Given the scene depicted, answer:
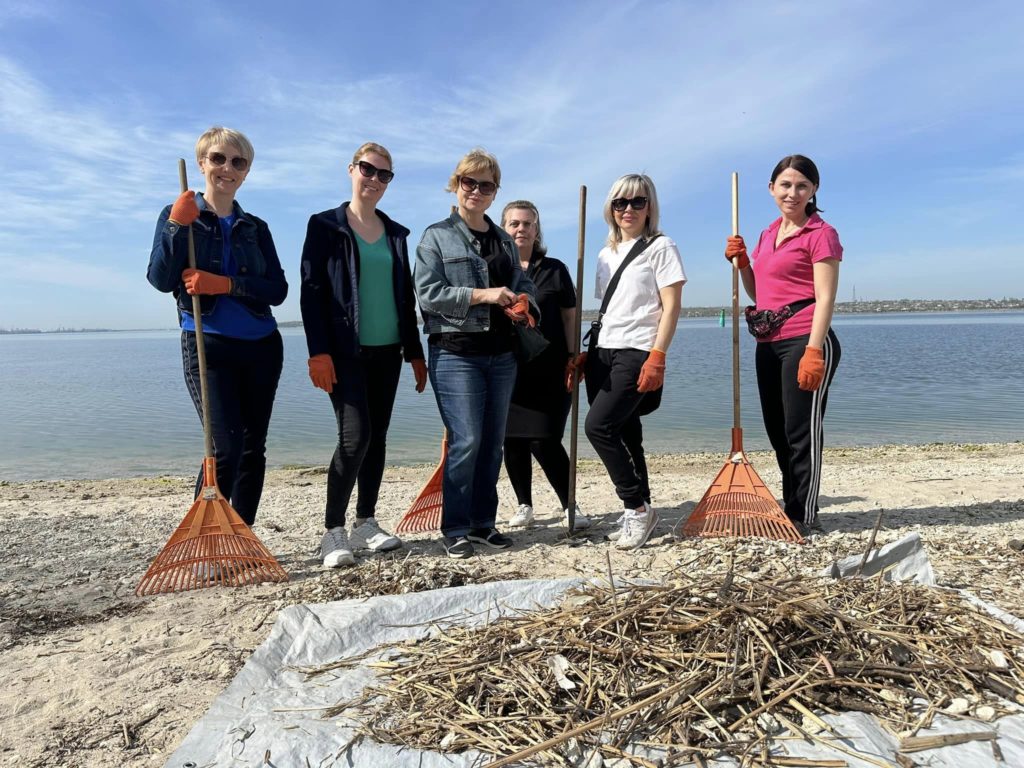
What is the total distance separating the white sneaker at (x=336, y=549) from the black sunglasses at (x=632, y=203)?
7.76ft

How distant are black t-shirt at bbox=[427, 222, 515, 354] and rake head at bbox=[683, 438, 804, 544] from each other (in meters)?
1.53

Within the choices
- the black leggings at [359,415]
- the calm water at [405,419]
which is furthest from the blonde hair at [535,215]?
the calm water at [405,419]

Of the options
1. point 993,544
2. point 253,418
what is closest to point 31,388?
point 253,418

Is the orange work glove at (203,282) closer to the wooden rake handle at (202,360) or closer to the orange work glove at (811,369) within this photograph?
the wooden rake handle at (202,360)

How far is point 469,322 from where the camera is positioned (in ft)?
11.4

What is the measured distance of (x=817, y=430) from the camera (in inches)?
146

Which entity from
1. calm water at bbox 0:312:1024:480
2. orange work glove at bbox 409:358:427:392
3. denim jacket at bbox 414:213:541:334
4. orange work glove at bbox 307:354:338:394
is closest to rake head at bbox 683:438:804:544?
denim jacket at bbox 414:213:541:334

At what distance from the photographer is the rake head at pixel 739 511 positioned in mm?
3814

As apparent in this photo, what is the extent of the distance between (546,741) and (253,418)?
2412 millimetres

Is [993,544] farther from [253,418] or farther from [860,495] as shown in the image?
[253,418]

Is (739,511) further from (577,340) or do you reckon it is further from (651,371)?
(577,340)

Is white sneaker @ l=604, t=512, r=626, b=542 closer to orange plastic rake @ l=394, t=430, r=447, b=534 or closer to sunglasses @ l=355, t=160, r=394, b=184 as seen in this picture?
orange plastic rake @ l=394, t=430, r=447, b=534

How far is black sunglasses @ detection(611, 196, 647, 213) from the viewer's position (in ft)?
12.3

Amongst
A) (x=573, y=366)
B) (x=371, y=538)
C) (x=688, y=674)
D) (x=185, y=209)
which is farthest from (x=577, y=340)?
(x=688, y=674)
